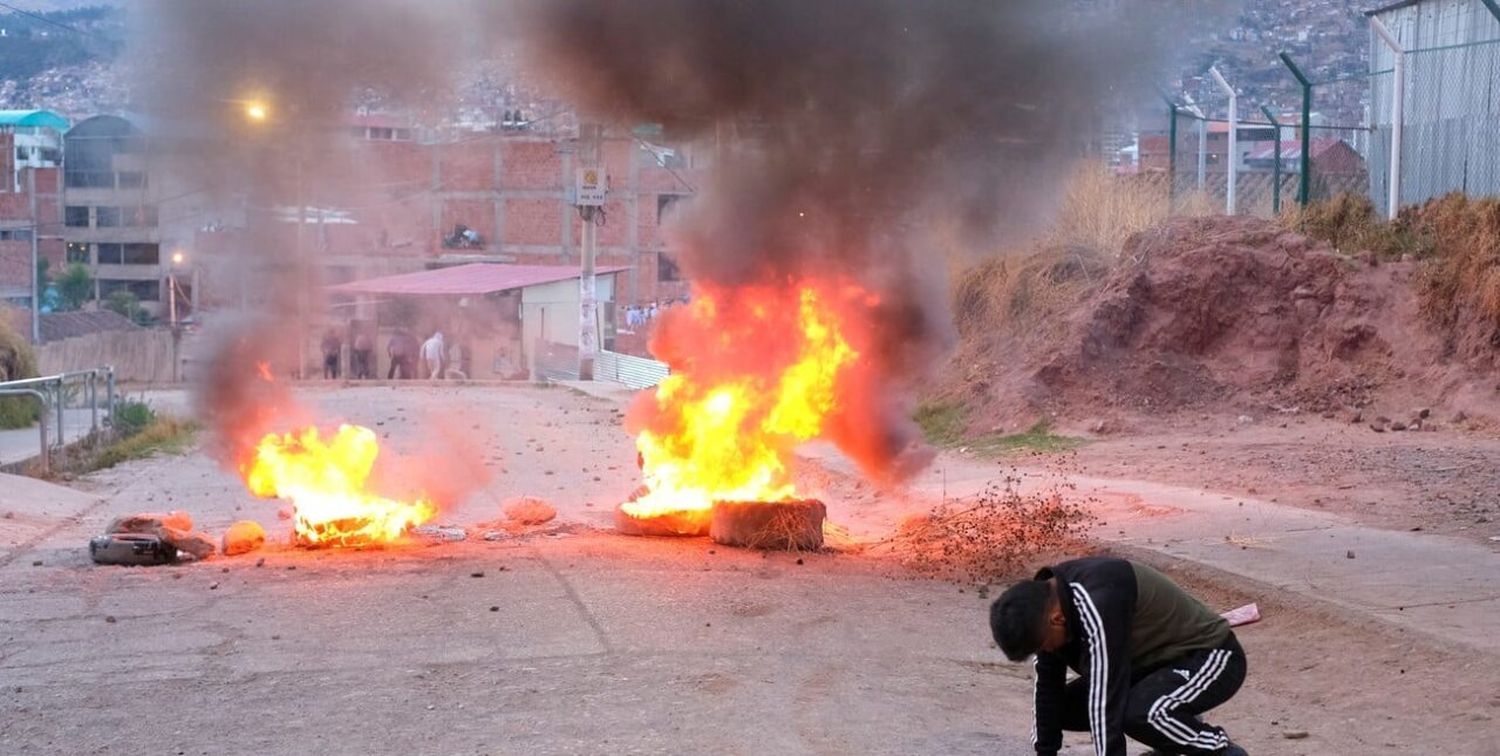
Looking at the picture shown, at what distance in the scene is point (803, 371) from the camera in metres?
10.2

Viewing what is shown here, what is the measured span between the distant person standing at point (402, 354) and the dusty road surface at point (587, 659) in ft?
48.3

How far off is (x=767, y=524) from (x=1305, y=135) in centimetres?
1178

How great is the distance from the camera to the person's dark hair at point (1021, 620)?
450cm

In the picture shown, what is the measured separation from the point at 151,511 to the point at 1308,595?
950 cm

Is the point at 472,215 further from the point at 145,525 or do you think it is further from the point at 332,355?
the point at 145,525

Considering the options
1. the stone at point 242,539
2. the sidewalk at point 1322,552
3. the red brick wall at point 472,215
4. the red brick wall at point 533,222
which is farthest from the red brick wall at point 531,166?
the stone at point 242,539

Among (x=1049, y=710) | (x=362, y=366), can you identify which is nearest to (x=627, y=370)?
(x=362, y=366)

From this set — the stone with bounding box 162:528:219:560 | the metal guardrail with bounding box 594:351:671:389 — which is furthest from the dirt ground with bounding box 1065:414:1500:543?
the metal guardrail with bounding box 594:351:671:389

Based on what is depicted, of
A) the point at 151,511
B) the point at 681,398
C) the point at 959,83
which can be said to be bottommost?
the point at 151,511

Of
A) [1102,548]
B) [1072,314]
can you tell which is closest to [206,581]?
[1102,548]

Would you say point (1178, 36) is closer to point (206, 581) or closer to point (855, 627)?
point (855, 627)

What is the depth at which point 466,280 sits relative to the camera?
21484mm

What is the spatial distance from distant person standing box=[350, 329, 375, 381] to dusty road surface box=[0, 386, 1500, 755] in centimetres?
1258

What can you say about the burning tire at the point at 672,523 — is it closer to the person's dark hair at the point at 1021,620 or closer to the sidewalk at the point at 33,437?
the person's dark hair at the point at 1021,620
